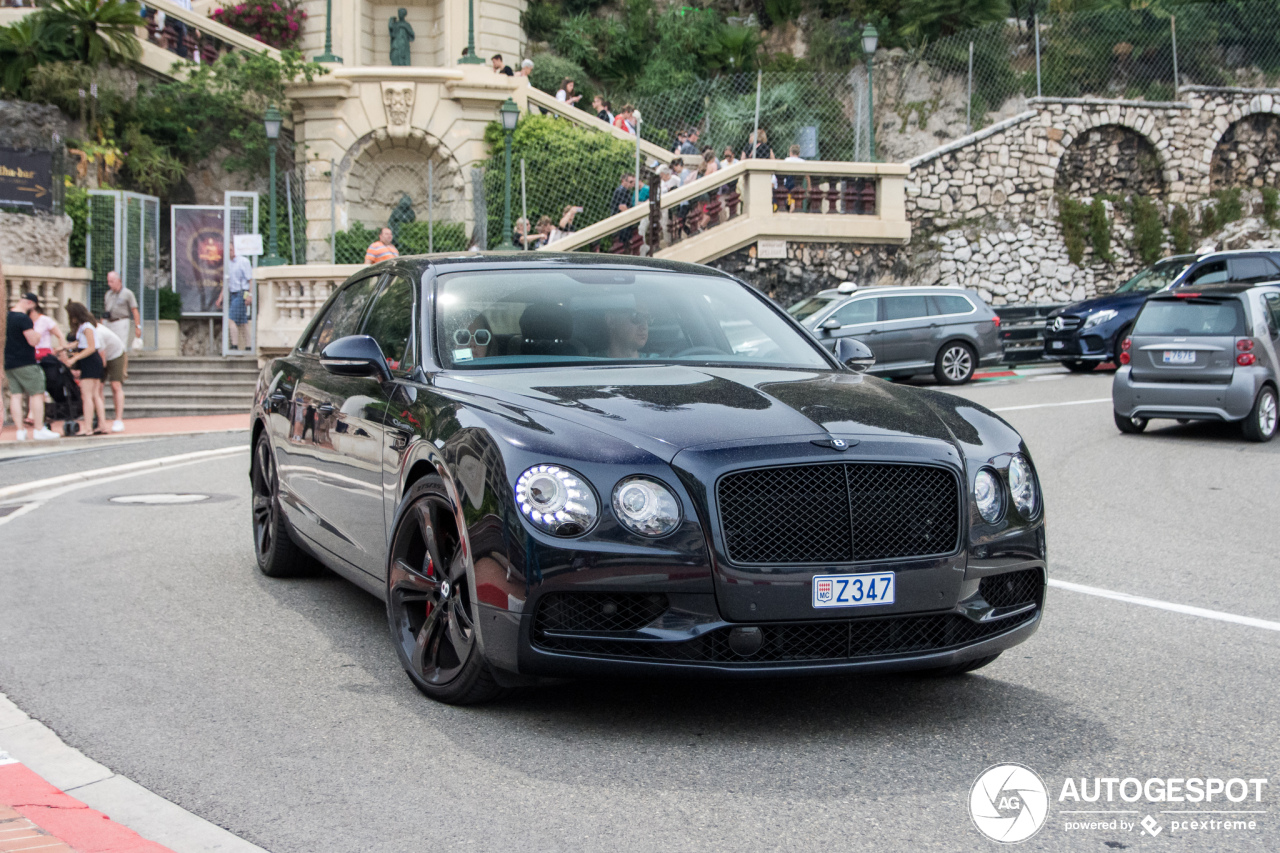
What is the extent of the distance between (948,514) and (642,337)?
5.58 ft

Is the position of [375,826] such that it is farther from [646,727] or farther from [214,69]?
[214,69]

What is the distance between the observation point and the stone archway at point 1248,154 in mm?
33219

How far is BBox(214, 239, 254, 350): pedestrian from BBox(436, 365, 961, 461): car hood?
→ 2190 centimetres

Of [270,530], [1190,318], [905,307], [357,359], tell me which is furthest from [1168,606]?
[905,307]

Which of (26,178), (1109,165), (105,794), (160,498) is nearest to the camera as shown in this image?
(105,794)

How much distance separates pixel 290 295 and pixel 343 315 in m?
18.2

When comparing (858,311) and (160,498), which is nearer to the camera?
(160,498)

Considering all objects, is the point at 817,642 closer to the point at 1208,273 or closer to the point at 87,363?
the point at 87,363

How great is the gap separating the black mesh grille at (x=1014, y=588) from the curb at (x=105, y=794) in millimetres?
2491

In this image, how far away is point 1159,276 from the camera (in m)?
24.0

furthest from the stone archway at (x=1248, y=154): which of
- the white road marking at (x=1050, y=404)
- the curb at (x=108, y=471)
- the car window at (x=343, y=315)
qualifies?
the car window at (x=343, y=315)

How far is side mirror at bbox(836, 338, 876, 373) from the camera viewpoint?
597cm

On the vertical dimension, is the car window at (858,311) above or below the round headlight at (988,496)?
above
